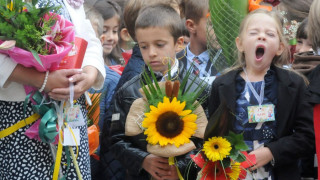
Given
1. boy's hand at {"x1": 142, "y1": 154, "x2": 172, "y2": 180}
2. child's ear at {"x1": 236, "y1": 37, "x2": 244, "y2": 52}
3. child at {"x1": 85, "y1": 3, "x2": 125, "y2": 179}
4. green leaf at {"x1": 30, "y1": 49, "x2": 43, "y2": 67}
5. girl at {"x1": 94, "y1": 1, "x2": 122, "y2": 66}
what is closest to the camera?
green leaf at {"x1": 30, "y1": 49, "x2": 43, "y2": 67}

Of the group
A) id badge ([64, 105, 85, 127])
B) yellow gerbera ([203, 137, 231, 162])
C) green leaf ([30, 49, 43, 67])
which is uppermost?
green leaf ([30, 49, 43, 67])

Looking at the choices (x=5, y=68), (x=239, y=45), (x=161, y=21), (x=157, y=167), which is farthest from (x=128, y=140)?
(x=5, y=68)

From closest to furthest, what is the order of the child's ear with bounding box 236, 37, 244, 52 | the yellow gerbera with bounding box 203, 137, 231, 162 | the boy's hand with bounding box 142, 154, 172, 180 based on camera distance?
the yellow gerbera with bounding box 203, 137, 231, 162, the boy's hand with bounding box 142, 154, 172, 180, the child's ear with bounding box 236, 37, 244, 52

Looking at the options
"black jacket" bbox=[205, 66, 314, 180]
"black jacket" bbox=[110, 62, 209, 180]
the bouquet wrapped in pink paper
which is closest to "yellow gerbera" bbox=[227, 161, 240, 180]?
"black jacket" bbox=[205, 66, 314, 180]

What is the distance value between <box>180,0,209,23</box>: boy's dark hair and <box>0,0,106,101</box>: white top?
1914 millimetres

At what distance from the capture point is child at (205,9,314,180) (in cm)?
385

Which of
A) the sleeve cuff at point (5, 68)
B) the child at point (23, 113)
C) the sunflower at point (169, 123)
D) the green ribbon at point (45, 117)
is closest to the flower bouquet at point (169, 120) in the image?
the sunflower at point (169, 123)

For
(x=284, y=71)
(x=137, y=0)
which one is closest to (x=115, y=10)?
(x=137, y=0)

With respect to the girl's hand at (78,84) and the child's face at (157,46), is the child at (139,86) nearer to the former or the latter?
the child's face at (157,46)

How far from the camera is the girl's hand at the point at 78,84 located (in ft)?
10.9

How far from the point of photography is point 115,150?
13.8ft

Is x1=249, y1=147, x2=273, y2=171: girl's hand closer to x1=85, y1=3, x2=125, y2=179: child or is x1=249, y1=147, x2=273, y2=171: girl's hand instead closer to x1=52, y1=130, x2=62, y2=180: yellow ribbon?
x1=52, y1=130, x2=62, y2=180: yellow ribbon

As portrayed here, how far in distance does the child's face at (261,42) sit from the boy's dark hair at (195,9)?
4.89 ft

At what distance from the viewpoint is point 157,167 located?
3.91 meters
